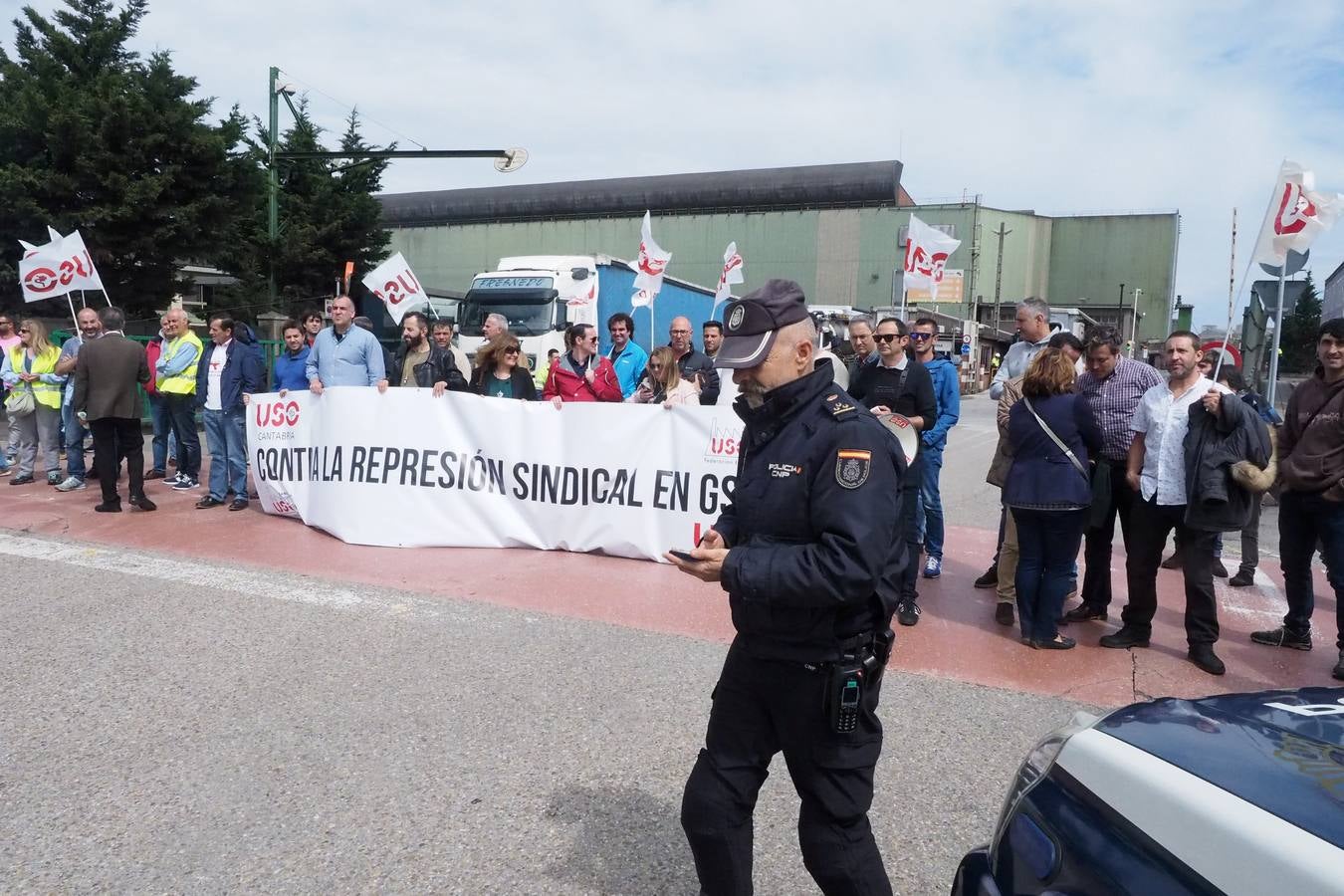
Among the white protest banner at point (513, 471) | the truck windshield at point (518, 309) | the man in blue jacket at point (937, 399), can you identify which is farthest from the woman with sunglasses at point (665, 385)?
the truck windshield at point (518, 309)

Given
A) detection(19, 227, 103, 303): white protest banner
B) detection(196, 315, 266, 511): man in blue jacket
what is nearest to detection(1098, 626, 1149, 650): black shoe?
detection(196, 315, 266, 511): man in blue jacket

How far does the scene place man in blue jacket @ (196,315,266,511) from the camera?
906cm

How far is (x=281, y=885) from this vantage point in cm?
300

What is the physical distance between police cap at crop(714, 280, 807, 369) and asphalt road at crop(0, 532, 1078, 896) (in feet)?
5.80

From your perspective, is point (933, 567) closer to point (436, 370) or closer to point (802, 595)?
point (436, 370)

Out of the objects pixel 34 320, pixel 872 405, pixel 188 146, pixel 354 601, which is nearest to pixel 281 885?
pixel 354 601

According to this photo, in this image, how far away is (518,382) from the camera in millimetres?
8102

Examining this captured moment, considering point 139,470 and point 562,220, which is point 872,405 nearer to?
point 139,470

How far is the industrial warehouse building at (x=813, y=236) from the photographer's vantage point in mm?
55406

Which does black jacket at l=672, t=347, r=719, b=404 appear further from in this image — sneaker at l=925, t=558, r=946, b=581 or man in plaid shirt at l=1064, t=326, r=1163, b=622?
man in plaid shirt at l=1064, t=326, r=1163, b=622

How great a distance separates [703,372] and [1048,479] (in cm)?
407

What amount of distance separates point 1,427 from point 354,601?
11697 mm

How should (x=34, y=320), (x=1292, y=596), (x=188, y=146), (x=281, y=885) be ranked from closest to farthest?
(x=281, y=885)
(x=1292, y=596)
(x=34, y=320)
(x=188, y=146)

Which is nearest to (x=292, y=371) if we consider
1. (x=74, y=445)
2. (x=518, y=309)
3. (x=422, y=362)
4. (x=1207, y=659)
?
(x=422, y=362)
